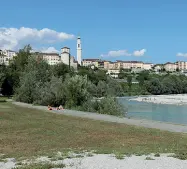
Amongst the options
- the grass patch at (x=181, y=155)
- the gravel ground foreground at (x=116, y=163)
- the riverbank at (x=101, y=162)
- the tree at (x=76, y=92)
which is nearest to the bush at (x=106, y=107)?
the tree at (x=76, y=92)

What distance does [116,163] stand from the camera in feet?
25.6

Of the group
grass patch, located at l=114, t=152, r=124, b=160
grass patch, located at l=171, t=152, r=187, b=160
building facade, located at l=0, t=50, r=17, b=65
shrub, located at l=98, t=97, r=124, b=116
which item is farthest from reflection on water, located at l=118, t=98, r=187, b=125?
building facade, located at l=0, t=50, r=17, b=65

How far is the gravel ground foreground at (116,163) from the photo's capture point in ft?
24.6

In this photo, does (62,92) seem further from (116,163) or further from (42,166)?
(42,166)

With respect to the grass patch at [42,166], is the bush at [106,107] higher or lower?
lower

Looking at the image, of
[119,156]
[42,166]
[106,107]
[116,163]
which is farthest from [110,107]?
[42,166]

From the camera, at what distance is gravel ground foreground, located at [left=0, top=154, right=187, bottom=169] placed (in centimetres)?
748

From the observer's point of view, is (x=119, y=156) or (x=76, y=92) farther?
(x=76, y=92)

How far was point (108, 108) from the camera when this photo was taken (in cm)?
2942

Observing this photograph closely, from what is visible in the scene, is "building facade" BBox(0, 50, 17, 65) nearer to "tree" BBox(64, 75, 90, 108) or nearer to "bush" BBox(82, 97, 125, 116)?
"tree" BBox(64, 75, 90, 108)

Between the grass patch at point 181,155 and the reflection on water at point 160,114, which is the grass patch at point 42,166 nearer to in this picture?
the grass patch at point 181,155

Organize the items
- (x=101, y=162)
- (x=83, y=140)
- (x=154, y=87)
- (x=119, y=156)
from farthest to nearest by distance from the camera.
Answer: (x=154, y=87) → (x=83, y=140) → (x=119, y=156) → (x=101, y=162)

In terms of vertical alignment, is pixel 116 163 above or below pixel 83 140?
above

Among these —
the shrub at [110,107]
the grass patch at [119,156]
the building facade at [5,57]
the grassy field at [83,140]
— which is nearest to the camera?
the grass patch at [119,156]
